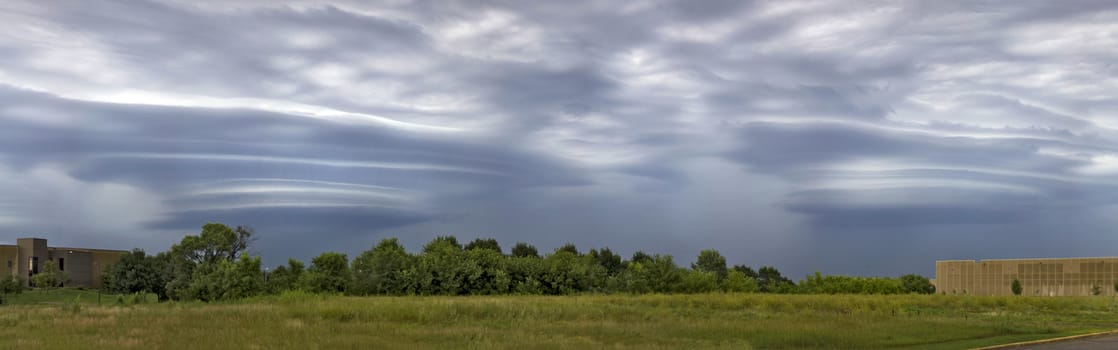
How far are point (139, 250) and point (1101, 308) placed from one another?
102m

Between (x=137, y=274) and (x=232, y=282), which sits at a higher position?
(x=232, y=282)

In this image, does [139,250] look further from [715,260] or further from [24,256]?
[715,260]

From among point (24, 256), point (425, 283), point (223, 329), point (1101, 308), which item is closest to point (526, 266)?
point (425, 283)

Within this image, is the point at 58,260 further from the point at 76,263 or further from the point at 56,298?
the point at 56,298

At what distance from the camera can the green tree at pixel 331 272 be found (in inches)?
3059

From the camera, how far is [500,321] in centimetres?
3675

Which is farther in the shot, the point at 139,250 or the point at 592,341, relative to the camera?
the point at 139,250

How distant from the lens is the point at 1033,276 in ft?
326

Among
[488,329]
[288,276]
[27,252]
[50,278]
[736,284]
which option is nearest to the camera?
[488,329]

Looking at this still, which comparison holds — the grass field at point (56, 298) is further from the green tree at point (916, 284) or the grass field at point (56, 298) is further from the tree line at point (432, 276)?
the green tree at point (916, 284)

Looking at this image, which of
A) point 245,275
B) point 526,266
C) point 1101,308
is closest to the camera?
point 1101,308

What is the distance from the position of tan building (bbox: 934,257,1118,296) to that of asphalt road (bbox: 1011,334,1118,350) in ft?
232

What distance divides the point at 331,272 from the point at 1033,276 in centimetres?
7403

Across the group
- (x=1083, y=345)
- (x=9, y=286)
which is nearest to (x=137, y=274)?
(x=9, y=286)
